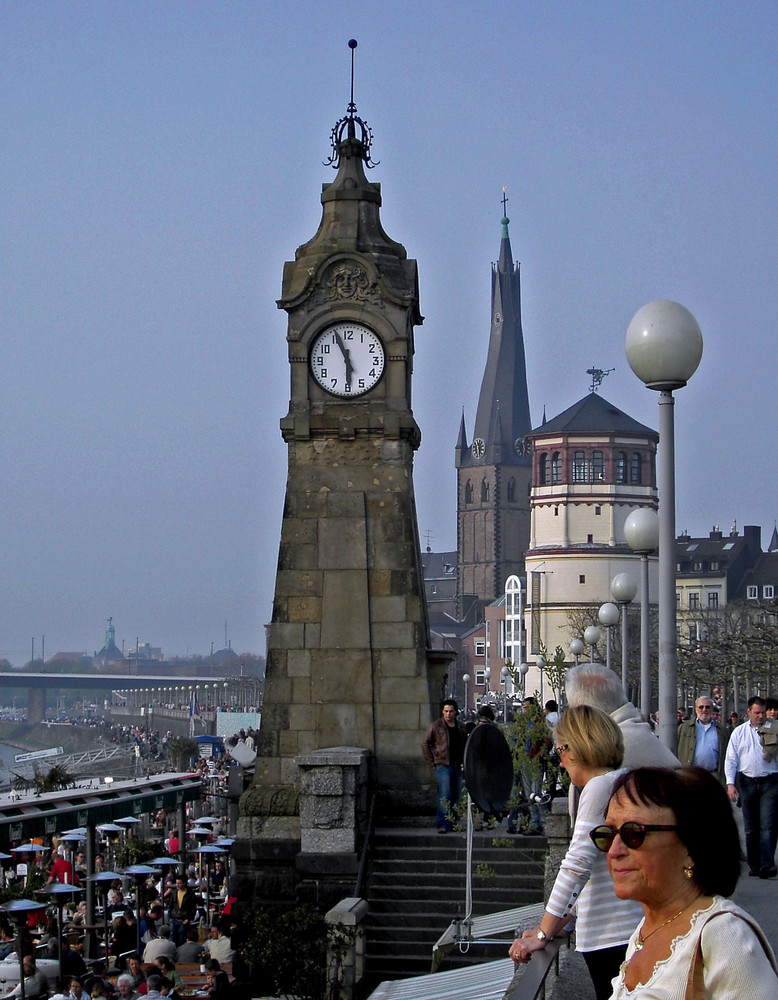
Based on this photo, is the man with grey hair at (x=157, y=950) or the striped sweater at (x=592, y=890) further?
the man with grey hair at (x=157, y=950)

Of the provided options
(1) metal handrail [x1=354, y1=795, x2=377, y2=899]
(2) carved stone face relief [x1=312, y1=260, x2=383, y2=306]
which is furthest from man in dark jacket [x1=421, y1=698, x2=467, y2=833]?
(2) carved stone face relief [x1=312, y1=260, x2=383, y2=306]

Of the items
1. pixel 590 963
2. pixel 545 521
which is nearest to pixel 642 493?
pixel 545 521

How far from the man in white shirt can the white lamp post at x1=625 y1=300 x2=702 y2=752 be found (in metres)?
3.25

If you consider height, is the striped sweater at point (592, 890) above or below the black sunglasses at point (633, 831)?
below

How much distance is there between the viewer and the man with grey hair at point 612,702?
659cm

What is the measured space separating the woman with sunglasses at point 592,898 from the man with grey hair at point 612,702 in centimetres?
42

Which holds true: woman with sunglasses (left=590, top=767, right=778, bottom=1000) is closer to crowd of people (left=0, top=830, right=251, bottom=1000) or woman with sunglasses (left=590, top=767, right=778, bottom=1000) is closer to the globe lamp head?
the globe lamp head

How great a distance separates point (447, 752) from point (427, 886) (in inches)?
61.1

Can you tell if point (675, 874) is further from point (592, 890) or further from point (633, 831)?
point (592, 890)

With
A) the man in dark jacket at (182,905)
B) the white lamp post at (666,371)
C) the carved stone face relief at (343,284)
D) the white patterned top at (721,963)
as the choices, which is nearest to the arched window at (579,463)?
the man in dark jacket at (182,905)

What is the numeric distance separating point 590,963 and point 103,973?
18292 millimetres

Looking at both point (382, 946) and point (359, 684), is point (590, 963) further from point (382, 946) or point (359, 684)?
point (359, 684)

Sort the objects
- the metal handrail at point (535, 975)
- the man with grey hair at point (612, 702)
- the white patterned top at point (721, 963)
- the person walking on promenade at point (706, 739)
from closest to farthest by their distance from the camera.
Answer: the white patterned top at point (721, 963) < the metal handrail at point (535, 975) < the man with grey hair at point (612, 702) < the person walking on promenade at point (706, 739)

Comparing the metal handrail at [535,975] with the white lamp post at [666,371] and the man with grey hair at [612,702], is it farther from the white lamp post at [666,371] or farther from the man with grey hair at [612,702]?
the white lamp post at [666,371]
